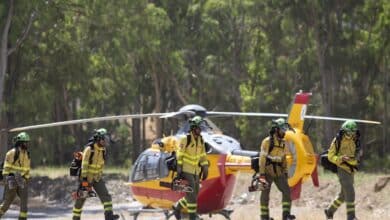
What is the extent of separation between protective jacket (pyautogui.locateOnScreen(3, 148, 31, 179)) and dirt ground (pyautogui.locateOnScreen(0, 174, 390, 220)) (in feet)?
16.1

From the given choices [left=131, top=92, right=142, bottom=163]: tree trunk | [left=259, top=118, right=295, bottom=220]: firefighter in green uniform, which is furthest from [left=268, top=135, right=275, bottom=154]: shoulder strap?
[left=131, top=92, right=142, bottom=163]: tree trunk

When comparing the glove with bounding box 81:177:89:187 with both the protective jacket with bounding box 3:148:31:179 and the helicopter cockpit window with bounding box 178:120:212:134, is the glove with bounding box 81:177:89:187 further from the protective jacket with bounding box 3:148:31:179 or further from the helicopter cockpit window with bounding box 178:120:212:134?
the helicopter cockpit window with bounding box 178:120:212:134

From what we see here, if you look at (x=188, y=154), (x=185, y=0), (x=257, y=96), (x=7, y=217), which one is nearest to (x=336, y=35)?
(x=257, y=96)

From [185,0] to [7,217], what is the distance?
28.1 m

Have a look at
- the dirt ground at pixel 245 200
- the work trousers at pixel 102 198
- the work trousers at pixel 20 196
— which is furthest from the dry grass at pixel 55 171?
the work trousers at pixel 102 198

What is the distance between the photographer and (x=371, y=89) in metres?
49.8

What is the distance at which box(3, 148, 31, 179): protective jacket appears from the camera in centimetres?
2242

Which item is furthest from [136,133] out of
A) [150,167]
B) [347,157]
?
[347,157]

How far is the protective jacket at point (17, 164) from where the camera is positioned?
22422mm

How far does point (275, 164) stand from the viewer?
71.3 ft

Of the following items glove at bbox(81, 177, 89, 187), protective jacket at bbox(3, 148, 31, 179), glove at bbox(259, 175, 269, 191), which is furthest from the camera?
protective jacket at bbox(3, 148, 31, 179)

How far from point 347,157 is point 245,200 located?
16139 mm

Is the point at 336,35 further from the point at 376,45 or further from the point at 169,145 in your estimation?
the point at 169,145

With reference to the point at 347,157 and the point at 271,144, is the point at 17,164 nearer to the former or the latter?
the point at 271,144
